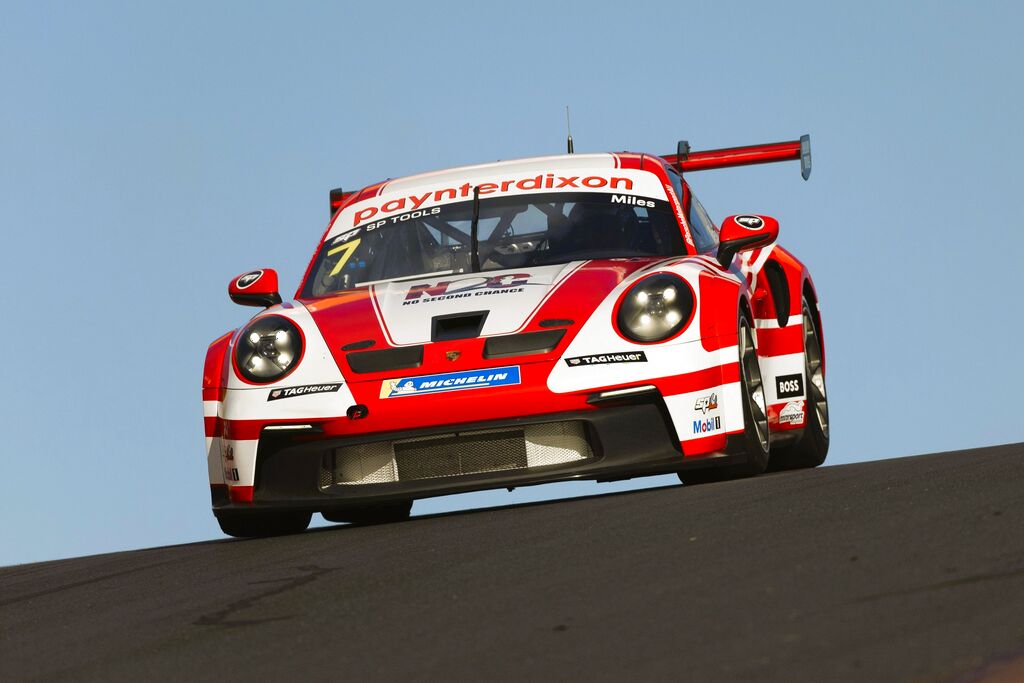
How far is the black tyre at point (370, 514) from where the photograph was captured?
7976 millimetres

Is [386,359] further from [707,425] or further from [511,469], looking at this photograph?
[707,425]

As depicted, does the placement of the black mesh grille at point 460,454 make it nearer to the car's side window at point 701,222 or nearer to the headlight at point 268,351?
the headlight at point 268,351

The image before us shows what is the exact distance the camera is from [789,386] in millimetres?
8492

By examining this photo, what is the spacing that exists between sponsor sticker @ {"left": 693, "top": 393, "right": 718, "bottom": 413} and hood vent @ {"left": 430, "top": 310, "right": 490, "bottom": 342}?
88 centimetres

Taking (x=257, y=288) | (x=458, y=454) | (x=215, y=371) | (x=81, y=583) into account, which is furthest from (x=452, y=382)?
(x=257, y=288)

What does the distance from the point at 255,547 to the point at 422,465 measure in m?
0.72

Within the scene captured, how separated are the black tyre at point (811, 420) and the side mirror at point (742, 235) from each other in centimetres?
122

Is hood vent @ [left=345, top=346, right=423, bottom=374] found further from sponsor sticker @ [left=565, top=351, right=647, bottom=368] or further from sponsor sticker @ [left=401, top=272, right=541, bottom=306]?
sponsor sticker @ [left=565, top=351, right=647, bottom=368]

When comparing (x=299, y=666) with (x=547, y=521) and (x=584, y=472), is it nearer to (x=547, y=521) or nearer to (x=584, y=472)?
(x=547, y=521)

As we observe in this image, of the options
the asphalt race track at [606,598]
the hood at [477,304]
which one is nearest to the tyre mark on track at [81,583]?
the asphalt race track at [606,598]

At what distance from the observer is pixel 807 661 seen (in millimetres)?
2943

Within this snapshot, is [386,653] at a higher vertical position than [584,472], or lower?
higher

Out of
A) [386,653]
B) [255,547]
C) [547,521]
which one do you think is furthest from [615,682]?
[255,547]

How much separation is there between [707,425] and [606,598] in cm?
289
